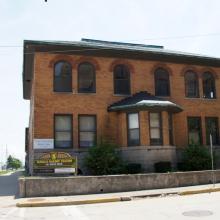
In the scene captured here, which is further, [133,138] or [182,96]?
[182,96]

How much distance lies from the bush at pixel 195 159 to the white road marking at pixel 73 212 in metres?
11.5

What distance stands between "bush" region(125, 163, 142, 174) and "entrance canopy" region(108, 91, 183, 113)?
346 cm

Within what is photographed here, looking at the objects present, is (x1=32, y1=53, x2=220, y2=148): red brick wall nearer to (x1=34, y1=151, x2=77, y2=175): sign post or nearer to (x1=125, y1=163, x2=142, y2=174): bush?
(x1=125, y1=163, x2=142, y2=174): bush

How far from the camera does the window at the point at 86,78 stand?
81.3ft

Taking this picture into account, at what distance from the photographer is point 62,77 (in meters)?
24.4

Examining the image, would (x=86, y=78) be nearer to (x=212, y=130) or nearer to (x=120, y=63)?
(x=120, y=63)

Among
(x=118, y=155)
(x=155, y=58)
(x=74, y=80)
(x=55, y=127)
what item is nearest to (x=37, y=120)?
(x=55, y=127)

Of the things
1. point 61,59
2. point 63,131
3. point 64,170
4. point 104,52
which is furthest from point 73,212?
point 104,52

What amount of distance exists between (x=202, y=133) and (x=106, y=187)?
37.5 ft

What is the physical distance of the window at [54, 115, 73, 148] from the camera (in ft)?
77.4

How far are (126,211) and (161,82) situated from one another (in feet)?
51.1

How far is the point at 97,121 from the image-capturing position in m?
24.5

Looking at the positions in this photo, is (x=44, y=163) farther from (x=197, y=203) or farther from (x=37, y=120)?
(x=197, y=203)

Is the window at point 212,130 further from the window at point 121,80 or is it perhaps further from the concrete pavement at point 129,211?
the concrete pavement at point 129,211
